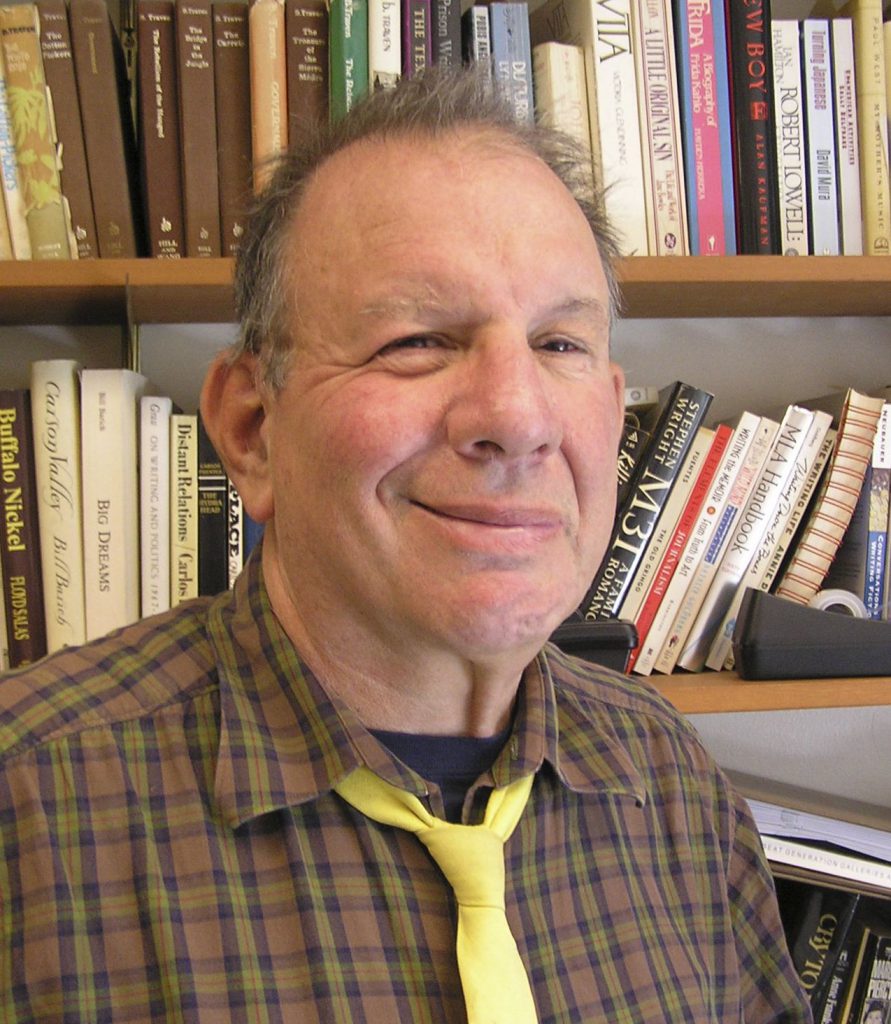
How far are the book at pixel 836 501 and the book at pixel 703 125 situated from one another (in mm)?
255

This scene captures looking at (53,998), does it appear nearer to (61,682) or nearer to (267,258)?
(61,682)

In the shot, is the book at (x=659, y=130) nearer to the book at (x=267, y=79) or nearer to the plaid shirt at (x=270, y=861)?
the book at (x=267, y=79)

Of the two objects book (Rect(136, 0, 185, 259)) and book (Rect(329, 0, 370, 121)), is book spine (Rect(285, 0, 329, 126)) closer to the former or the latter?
book (Rect(329, 0, 370, 121))

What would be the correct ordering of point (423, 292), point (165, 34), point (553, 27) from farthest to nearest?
point (553, 27)
point (165, 34)
point (423, 292)

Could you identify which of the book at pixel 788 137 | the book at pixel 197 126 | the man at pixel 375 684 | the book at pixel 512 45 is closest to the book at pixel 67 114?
the book at pixel 197 126

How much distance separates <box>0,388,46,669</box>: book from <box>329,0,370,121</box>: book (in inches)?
19.6

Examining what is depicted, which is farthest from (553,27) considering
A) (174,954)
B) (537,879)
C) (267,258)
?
(174,954)

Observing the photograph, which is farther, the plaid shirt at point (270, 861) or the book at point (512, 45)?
the book at point (512, 45)

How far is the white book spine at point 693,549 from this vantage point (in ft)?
3.97

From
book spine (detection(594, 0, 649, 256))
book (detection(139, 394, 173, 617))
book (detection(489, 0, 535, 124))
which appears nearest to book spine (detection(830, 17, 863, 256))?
book spine (detection(594, 0, 649, 256))

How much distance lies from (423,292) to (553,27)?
0.68 meters

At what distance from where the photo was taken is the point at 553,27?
1275mm

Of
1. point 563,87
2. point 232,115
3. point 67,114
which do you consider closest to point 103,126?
point 67,114

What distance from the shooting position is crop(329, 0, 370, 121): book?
45.0 inches
